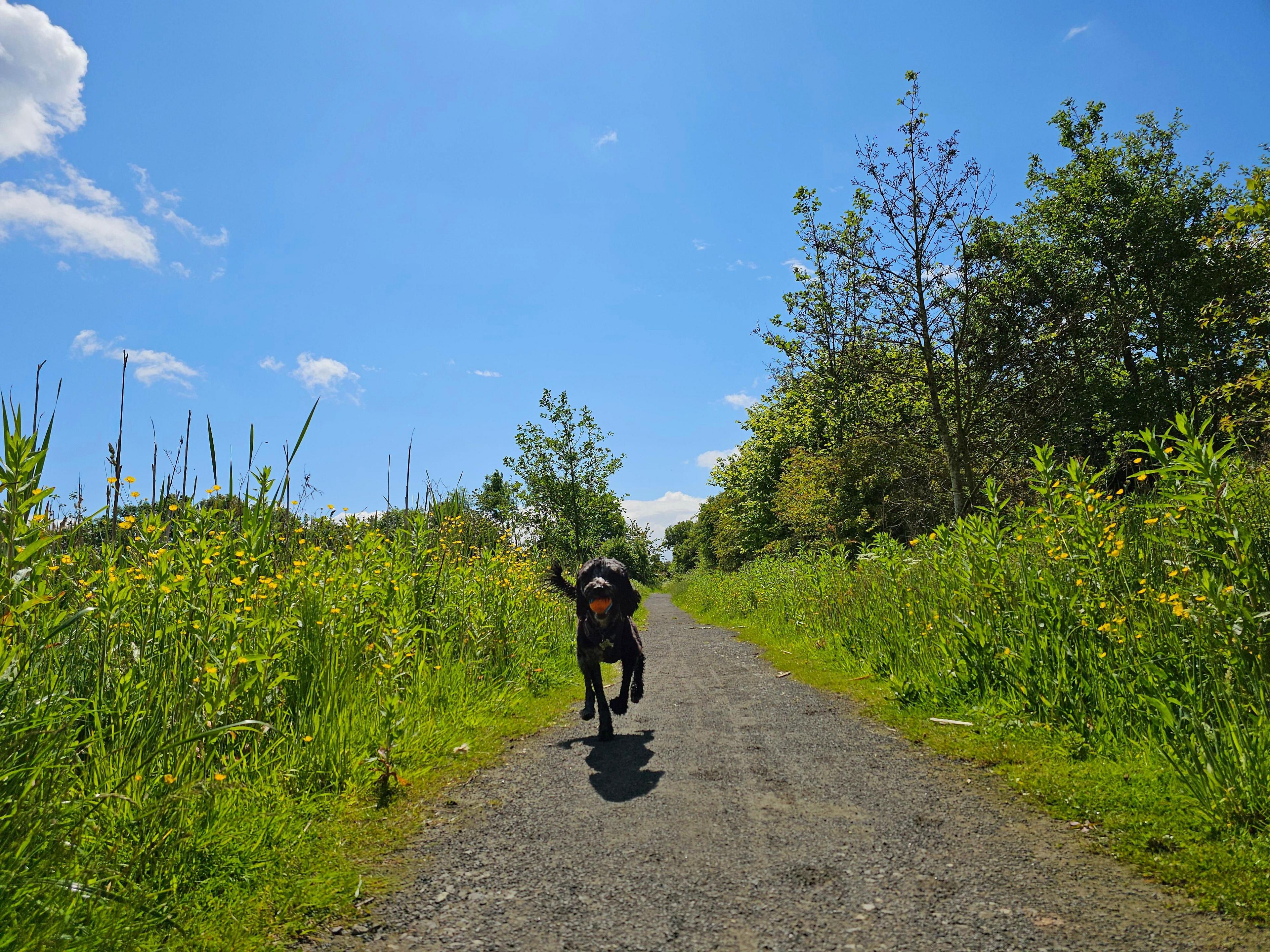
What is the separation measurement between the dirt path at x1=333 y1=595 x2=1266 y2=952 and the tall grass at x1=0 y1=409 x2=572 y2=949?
2.78 feet

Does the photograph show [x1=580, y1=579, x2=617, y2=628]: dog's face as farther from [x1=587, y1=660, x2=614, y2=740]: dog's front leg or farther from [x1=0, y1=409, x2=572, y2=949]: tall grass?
[x1=0, y1=409, x2=572, y2=949]: tall grass

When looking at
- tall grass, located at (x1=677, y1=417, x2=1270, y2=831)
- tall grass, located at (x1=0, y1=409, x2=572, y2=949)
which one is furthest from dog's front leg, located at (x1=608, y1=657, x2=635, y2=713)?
tall grass, located at (x1=677, y1=417, x2=1270, y2=831)

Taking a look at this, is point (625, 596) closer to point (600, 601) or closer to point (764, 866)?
point (600, 601)

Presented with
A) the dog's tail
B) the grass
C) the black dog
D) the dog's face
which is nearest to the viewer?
the grass

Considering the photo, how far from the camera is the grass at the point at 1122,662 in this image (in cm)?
327

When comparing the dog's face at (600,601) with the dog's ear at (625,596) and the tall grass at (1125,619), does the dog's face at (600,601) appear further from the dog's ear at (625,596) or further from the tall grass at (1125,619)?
the tall grass at (1125,619)

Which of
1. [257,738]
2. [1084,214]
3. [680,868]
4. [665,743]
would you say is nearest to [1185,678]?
[680,868]

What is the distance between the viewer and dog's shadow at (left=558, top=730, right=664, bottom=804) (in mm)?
4578

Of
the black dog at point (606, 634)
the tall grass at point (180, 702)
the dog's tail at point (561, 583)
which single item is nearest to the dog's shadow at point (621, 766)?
the black dog at point (606, 634)

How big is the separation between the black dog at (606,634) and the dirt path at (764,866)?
656 mm

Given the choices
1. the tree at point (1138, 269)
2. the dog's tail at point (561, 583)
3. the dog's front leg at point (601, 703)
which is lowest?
the dog's front leg at point (601, 703)

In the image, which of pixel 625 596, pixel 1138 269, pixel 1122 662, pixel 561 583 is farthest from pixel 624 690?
pixel 1138 269

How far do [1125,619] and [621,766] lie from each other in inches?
150

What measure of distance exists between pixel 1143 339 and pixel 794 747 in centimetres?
3111
